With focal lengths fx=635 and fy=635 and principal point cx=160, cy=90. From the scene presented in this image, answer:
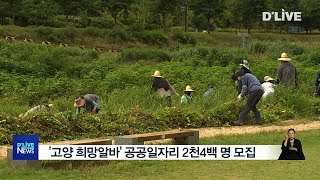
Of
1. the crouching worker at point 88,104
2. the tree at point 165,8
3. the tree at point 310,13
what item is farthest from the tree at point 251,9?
the crouching worker at point 88,104

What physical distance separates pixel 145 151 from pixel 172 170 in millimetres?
1159

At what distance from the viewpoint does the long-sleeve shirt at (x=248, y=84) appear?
14.0 meters

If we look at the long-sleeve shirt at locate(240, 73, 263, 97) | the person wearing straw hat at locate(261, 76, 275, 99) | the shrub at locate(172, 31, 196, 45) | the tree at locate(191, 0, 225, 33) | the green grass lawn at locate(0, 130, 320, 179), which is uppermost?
the tree at locate(191, 0, 225, 33)

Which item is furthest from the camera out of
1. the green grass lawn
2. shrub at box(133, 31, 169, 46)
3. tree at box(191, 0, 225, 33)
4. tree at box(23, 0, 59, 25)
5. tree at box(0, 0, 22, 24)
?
tree at box(191, 0, 225, 33)

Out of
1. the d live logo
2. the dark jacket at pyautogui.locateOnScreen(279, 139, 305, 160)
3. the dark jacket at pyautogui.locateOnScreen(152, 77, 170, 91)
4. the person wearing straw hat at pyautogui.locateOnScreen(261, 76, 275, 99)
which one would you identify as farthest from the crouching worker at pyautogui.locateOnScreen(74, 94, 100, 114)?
the d live logo

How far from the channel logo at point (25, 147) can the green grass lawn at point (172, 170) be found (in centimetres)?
22

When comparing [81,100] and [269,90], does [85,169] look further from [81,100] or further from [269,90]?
[269,90]

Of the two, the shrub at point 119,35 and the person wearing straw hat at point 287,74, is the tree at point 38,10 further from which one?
the person wearing straw hat at point 287,74

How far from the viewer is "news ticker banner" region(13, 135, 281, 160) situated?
7570 mm

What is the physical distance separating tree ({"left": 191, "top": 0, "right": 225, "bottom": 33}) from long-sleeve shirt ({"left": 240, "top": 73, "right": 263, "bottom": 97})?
44433 mm

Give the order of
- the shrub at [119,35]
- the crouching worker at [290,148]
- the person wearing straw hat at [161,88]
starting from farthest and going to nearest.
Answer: the shrub at [119,35] < the person wearing straw hat at [161,88] < the crouching worker at [290,148]

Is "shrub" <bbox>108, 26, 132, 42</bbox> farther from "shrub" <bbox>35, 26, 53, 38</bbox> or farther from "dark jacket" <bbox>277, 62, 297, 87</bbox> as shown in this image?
"dark jacket" <bbox>277, 62, 297, 87</bbox>

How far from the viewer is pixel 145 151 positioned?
24.9 feet

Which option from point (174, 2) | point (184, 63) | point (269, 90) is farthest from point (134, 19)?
point (269, 90)
